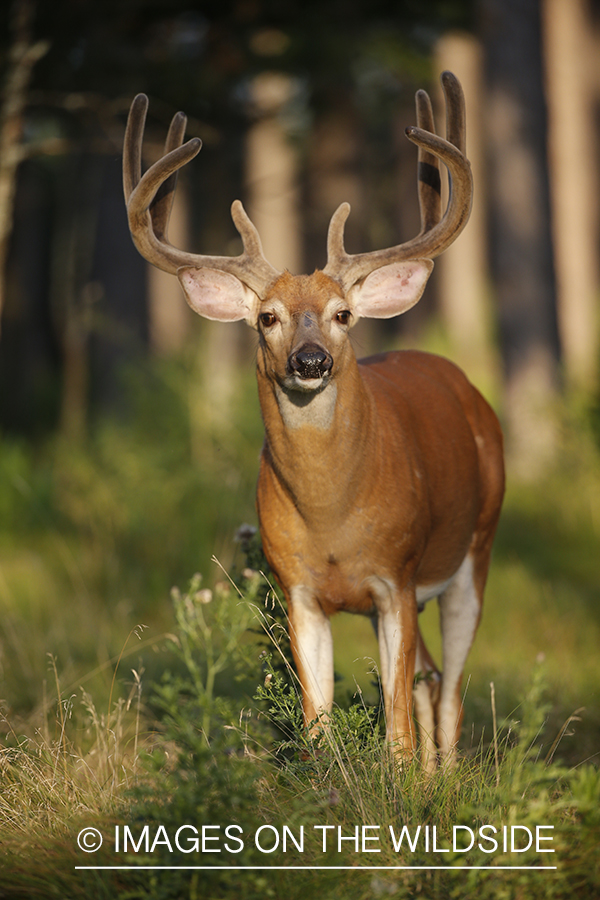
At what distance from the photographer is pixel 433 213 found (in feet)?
14.2

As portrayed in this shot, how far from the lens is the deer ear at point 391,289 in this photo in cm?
422

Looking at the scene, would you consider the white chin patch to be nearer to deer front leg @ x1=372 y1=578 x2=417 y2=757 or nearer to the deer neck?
the deer neck

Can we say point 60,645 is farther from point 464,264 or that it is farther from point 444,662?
point 464,264

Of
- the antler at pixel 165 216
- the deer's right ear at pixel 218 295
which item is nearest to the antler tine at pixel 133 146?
the antler at pixel 165 216

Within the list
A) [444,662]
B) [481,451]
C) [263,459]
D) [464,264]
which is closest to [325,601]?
[263,459]

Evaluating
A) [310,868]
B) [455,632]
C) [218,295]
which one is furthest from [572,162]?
[310,868]

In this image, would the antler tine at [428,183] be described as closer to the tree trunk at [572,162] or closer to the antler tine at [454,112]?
the antler tine at [454,112]

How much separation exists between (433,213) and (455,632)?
6.28 ft

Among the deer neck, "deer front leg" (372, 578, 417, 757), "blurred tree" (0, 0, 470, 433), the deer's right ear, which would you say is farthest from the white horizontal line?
"blurred tree" (0, 0, 470, 433)

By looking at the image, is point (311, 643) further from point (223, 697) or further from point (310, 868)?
point (310, 868)

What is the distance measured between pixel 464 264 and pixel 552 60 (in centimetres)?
402

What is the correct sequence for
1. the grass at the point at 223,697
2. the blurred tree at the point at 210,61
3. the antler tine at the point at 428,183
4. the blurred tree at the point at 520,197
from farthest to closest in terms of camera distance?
1. the blurred tree at the point at 520,197
2. the blurred tree at the point at 210,61
3. the antler tine at the point at 428,183
4. the grass at the point at 223,697

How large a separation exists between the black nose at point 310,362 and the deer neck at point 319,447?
28 cm

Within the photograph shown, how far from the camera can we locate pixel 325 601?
12.8ft
